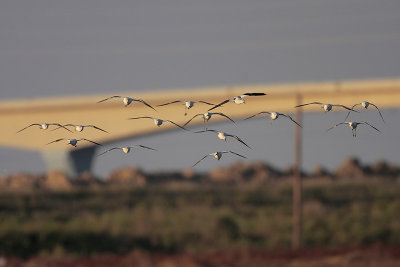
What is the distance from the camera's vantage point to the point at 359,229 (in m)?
58.3

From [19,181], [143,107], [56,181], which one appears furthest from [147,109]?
[19,181]

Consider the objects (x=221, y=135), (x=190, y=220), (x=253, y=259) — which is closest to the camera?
(x=221, y=135)

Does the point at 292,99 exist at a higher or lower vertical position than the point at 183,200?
higher

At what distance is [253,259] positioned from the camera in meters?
43.5

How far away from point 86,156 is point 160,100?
77.7ft

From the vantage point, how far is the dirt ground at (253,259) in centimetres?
4128

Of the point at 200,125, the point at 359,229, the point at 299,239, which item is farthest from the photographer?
the point at 200,125

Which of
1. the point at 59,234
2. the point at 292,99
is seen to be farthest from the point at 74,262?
the point at 292,99

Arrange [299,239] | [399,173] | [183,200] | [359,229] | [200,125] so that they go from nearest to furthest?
[299,239], [359,229], [183,200], [200,125], [399,173]

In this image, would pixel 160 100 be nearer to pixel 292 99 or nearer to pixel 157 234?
pixel 292 99

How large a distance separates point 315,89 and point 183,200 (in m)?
12.1

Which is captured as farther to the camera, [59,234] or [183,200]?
[183,200]

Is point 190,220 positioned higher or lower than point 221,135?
lower

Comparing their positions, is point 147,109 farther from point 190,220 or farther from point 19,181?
point 19,181
